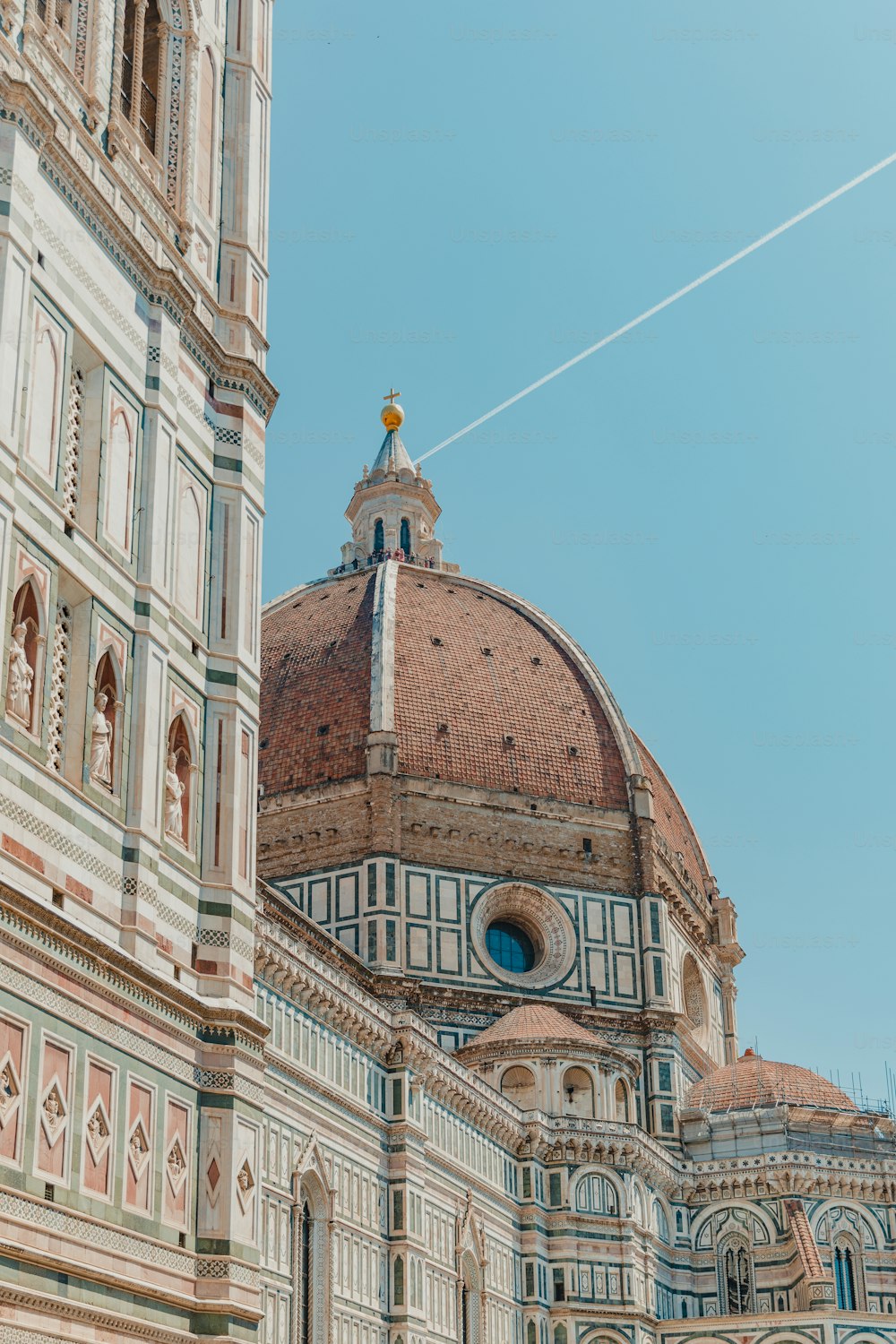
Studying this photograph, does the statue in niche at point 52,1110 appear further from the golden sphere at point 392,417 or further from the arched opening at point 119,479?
the golden sphere at point 392,417

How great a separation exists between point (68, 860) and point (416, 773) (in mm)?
48359

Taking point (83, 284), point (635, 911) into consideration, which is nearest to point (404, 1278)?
point (635, 911)

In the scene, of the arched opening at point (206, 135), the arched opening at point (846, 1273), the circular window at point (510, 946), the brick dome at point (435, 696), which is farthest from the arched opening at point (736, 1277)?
the arched opening at point (206, 135)

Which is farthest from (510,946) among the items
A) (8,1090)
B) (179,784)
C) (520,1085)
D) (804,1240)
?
(8,1090)

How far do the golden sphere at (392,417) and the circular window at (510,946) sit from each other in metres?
29.0

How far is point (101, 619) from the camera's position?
14.7 metres

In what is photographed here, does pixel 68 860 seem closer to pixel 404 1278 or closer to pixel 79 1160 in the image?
pixel 79 1160

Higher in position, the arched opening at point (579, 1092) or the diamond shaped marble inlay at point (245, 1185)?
the arched opening at point (579, 1092)

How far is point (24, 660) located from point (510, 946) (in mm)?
48376

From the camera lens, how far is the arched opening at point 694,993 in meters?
65.8

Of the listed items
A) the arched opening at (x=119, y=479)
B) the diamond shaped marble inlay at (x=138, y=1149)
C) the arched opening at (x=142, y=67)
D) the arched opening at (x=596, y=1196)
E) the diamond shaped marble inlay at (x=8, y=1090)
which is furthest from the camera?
the arched opening at (x=596, y=1196)

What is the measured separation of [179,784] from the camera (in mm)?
15625

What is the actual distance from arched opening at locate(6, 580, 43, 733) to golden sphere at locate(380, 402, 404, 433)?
6969cm

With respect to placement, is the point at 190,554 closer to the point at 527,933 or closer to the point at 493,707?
the point at 527,933
